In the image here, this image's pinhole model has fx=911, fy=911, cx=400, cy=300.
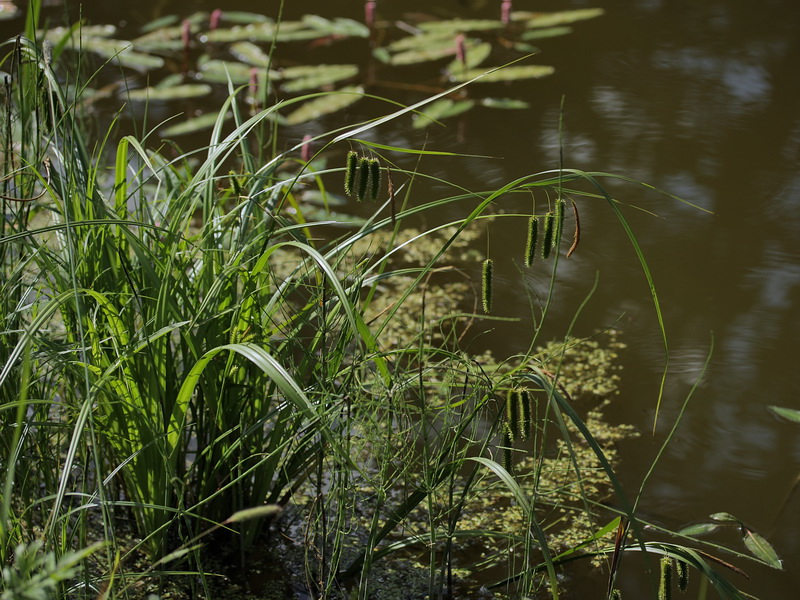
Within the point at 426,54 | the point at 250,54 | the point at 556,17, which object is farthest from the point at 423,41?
the point at 250,54

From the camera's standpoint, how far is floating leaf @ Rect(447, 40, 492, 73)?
124 inches

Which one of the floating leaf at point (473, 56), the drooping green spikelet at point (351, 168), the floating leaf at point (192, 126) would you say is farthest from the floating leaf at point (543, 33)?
the drooping green spikelet at point (351, 168)

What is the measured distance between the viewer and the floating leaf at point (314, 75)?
10.2 feet

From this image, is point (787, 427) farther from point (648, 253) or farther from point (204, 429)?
point (204, 429)

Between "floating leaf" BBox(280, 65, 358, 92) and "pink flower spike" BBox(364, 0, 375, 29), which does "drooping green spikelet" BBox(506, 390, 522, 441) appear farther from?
"pink flower spike" BBox(364, 0, 375, 29)

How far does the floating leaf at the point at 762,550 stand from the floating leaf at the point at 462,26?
237 centimetres

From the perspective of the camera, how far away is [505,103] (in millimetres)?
2975

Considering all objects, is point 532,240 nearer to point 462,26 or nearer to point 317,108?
point 317,108

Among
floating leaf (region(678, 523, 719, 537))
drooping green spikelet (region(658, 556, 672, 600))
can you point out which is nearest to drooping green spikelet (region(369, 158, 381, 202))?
drooping green spikelet (region(658, 556, 672, 600))

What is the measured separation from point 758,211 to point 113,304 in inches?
67.8

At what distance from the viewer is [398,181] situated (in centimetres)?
255

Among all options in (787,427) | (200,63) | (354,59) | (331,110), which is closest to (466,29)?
(354,59)

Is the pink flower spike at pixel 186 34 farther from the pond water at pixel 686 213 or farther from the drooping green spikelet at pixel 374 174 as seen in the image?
the drooping green spikelet at pixel 374 174

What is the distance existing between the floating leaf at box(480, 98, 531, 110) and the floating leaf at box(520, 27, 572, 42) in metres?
0.40
